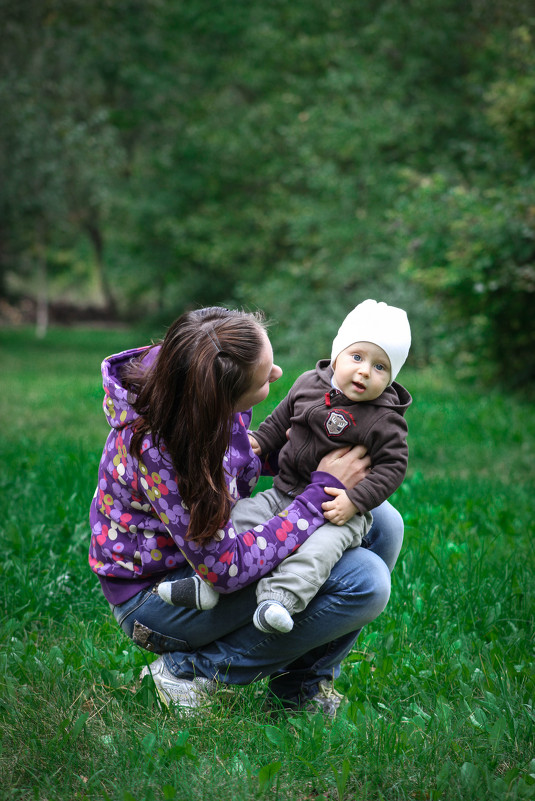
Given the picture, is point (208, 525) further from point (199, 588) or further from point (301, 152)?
point (301, 152)

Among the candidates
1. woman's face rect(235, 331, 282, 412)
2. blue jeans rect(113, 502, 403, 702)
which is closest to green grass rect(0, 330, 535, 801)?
blue jeans rect(113, 502, 403, 702)

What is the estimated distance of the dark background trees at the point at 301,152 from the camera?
9.01 meters

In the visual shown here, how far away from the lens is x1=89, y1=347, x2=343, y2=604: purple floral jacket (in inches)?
85.0

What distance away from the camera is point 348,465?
236 cm

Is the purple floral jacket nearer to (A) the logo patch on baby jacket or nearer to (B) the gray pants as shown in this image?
(B) the gray pants

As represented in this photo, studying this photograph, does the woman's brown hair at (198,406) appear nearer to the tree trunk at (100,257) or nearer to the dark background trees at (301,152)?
the dark background trees at (301,152)

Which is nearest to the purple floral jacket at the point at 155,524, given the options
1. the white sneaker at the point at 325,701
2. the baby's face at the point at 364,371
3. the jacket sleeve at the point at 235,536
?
the jacket sleeve at the point at 235,536

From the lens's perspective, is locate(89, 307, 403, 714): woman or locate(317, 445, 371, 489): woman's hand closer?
locate(89, 307, 403, 714): woman

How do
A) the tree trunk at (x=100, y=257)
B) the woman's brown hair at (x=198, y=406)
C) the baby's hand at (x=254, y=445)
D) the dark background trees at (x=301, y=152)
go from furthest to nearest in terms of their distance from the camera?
the tree trunk at (x=100, y=257), the dark background trees at (x=301, y=152), the baby's hand at (x=254, y=445), the woman's brown hair at (x=198, y=406)

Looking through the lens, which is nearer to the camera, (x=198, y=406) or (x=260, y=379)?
(x=198, y=406)

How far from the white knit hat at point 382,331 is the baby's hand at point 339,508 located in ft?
1.29

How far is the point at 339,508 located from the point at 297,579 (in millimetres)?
239

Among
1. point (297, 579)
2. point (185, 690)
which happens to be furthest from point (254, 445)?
point (185, 690)

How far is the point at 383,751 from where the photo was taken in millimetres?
2203
